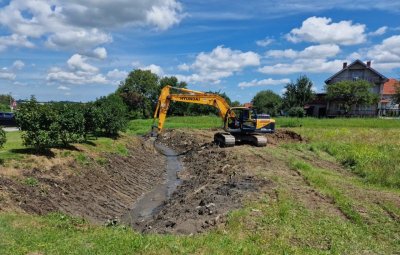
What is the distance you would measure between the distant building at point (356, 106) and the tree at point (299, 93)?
187 cm

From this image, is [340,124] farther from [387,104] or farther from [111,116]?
[387,104]

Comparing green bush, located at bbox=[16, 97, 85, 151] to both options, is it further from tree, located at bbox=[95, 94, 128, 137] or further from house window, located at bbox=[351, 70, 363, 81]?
house window, located at bbox=[351, 70, 363, 81]

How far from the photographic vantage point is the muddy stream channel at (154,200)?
15219mm

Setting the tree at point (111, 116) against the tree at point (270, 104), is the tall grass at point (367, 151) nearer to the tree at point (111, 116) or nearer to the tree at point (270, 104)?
the tree at point (111, 116)

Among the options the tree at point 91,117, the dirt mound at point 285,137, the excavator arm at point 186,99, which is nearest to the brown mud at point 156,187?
the tree at point 91,117

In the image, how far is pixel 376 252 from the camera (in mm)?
9344

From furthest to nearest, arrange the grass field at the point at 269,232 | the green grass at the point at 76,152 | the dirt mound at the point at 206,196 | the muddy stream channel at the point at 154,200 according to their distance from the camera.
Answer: the green grass at the point at 76,152
the muddy stream channel at the point at 154,200
the dirt mound at the point at 206,196
the grass field at the point at 269,232

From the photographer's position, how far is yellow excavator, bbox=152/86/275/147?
27469 mm

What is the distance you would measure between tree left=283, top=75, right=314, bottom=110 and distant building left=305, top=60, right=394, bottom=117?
6.14ft

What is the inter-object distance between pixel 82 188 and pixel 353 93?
60756 mm

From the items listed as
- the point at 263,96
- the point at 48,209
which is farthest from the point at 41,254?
the point at 263,96

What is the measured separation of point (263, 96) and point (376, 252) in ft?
308

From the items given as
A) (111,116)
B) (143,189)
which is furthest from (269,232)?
(111,116)

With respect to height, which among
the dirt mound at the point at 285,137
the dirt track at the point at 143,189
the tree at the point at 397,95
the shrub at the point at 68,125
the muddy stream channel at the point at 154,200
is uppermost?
the tree at the point at 397,95
